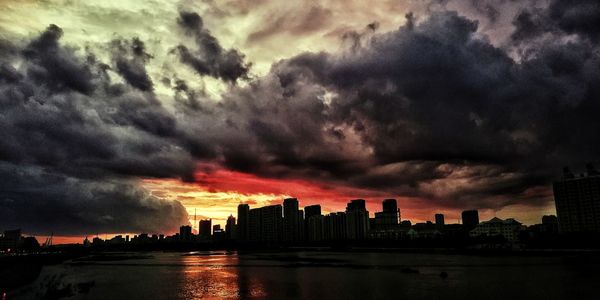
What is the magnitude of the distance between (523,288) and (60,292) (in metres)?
80.9

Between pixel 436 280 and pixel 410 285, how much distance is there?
35.4 ft

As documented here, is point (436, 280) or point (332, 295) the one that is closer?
point (332, 295)

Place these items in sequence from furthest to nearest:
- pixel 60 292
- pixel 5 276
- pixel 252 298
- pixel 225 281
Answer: pixel 5 276 → pixel 225 281 → pixel 60 292 → pixel 252 298

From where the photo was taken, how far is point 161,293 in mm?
75625

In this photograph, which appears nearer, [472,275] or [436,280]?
[436,280]

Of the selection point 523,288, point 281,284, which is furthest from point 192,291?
point 523,288

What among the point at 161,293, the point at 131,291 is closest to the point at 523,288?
the point at 161,293

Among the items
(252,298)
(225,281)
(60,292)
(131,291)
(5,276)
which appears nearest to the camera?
(252,298)

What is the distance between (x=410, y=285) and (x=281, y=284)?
25690 mm

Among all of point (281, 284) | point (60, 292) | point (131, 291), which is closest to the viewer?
point (60, 292)

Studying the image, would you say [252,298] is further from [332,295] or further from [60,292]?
[60,292]

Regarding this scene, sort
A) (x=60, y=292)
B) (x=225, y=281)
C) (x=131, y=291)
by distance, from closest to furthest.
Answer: (x=60, y=292)
(x=131, y=291)
(x=225, y=281)

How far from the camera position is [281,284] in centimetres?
8612

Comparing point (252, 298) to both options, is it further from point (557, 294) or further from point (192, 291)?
point (557, 294)
